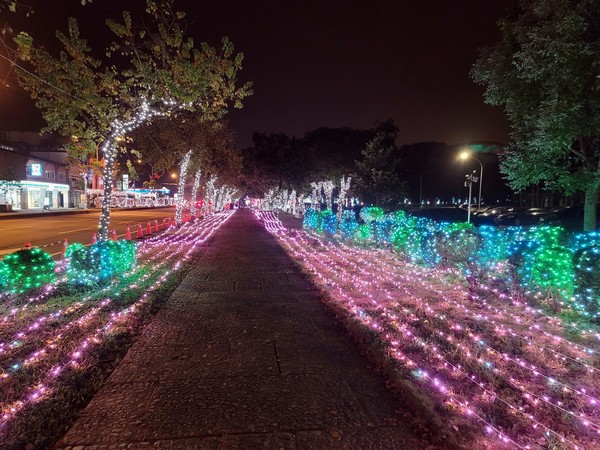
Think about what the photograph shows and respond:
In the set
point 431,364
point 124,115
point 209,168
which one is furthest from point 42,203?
point 431,364

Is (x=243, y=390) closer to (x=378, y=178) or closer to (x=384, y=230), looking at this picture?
(x=384, y=230)

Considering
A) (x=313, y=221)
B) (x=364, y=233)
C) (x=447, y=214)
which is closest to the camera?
(x=364, y=233)

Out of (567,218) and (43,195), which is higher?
(43,195)

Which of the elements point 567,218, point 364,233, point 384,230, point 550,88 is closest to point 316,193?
point 567,218

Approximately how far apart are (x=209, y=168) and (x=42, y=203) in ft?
110

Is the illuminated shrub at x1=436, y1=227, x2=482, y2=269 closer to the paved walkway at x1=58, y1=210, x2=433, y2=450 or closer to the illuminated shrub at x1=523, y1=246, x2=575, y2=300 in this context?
the illuminated shrub at x1=523, y1=246, x2=575, y2=300

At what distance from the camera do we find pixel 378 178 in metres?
24.0

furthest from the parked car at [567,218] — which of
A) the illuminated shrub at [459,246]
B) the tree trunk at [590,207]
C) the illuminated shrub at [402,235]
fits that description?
the illuminated shrub at [459,246]

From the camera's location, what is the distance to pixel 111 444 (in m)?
3.04

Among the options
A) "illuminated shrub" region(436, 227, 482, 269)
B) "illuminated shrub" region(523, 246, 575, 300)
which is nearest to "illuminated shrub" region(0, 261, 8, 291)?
"illuminated shrub" region(436, 227, 482, 269)

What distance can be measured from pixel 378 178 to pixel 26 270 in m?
19.8

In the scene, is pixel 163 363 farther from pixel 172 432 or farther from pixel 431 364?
pixel 431 364

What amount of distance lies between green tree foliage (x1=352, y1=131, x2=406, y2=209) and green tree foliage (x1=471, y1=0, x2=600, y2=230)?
10.8 m

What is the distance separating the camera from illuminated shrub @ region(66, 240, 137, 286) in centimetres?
775
